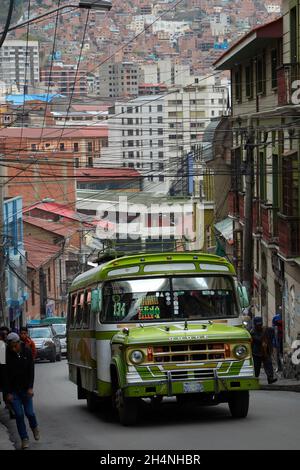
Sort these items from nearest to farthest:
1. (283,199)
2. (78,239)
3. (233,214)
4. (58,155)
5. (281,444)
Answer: (281,444) < (283,199) < (233,214) < (78,239) < (58,155)

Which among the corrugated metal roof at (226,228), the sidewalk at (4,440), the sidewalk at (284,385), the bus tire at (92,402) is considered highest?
the sidewalk at (4,440)

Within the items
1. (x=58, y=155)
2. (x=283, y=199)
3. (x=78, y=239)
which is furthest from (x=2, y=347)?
(x=58, y=155)

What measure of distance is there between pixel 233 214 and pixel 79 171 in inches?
5268

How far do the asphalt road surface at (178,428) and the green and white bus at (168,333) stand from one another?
1.43 feet

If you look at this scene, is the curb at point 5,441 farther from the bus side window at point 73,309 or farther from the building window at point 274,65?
the building window at point 274,65

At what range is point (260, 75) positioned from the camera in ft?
147

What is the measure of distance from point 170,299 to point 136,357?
149 centimetres

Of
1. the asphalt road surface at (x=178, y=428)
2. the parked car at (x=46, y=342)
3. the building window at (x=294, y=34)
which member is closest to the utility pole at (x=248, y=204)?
the building window at (x=294, y=34)

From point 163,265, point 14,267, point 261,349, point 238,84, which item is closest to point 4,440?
point 163,265

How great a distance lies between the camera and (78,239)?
→ 111438 mm

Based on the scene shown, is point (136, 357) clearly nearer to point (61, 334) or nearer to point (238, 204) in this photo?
point (238, 204)

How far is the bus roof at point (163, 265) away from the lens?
20.3m

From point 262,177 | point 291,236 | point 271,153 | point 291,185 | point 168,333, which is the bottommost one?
point 291,236

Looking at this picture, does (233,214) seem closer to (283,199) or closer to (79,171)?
(283,199)
